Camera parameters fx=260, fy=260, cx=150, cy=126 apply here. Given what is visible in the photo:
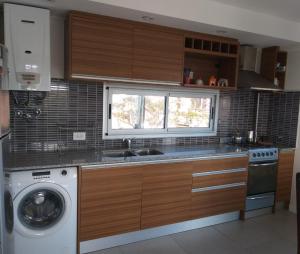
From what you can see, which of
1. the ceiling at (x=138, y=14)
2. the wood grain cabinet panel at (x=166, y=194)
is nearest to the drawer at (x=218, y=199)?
the wood grain cabinet panel at (x=166, y=194)

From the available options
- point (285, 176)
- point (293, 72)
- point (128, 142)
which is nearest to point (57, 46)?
point (128, 142)

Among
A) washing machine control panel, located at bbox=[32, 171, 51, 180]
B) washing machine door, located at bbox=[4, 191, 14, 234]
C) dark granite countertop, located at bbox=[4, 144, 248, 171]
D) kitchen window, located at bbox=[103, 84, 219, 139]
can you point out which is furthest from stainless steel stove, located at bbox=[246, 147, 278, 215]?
washing machine door, located at bbox=[4, 191, 14, 234]

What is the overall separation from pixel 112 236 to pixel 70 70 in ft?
5.42

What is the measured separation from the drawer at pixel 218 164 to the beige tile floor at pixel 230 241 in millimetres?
711

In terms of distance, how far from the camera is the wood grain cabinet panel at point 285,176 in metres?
3.46

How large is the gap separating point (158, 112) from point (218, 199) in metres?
1.28

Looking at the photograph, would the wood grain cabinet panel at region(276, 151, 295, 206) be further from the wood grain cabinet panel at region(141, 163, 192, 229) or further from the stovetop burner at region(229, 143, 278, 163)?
the wood grain cabinet panel at region(141, 163, 192, 229)

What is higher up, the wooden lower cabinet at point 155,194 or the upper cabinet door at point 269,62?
the upper cabinet door at point 269,62

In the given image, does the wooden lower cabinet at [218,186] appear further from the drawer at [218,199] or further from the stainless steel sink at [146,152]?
the stainless steel sink at [146,152]

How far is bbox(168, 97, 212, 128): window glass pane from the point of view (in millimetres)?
3404

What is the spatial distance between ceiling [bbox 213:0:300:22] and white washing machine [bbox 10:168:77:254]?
7.62 feet

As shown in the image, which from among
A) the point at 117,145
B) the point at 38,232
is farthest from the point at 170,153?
the point at 38,232

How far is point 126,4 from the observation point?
7.38 ft

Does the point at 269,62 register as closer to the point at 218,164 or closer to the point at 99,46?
the point at 218,164
